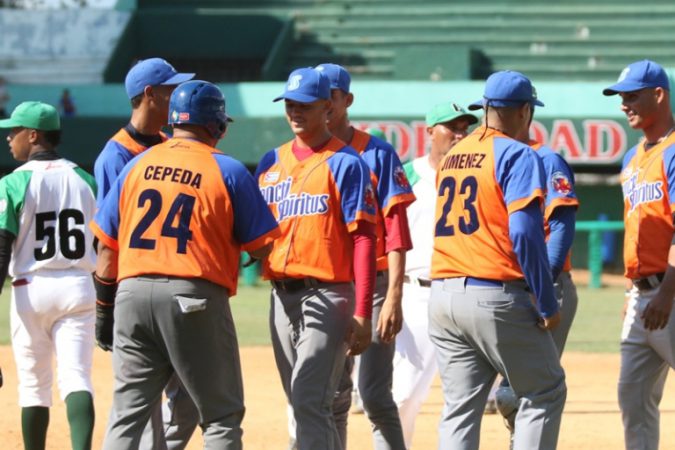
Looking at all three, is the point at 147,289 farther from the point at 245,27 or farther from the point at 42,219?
the point at 245,27

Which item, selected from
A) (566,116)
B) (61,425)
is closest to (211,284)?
(61,425)

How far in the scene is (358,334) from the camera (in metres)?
5.59

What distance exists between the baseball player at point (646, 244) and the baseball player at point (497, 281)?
0.89 meters

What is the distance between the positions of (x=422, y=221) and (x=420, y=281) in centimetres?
36

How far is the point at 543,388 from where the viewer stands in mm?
5469

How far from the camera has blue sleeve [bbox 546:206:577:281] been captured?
18.6 feet

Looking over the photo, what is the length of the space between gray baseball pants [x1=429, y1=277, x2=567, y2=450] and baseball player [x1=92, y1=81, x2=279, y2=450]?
893 mm

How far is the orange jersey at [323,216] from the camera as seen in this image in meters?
5.68

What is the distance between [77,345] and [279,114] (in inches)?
581

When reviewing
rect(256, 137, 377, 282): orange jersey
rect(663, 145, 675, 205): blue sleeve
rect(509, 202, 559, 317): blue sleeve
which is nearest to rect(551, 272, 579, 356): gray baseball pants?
rect(663, 145, 675, 205): blue sleeve

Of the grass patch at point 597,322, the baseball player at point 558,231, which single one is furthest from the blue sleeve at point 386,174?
the grass patch at point 597,322

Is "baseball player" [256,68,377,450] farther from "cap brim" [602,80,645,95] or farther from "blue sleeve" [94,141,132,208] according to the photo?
"cap brim" [602,80,645,95]

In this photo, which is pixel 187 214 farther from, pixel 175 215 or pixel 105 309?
pixel 105 309

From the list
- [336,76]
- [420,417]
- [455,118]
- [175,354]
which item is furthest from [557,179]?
[420,417]
